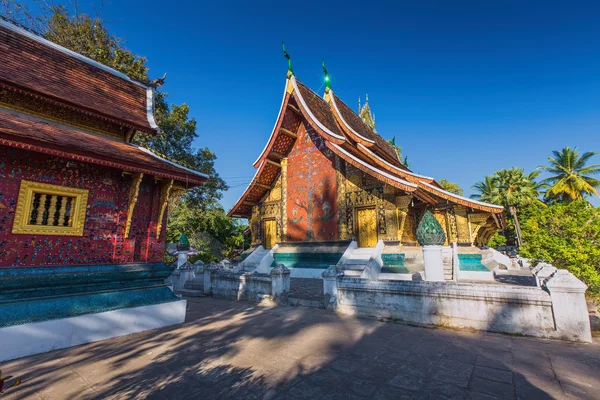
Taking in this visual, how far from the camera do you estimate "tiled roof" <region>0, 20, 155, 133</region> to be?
5.58 m

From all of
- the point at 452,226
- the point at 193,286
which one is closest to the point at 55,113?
the point at 193,286

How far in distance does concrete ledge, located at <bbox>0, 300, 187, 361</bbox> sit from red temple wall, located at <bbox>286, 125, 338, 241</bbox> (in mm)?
7499

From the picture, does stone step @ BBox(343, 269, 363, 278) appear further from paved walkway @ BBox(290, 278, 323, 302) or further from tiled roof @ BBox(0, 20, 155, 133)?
tiled roof @ BBox(0, 20, 155, 133)

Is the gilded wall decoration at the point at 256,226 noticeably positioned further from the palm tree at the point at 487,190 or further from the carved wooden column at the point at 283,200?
the palm tree at the point at 487,190

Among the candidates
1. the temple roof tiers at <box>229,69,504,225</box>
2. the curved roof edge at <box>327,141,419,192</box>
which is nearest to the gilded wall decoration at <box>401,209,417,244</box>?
the temple roof tiers at <box>229,69,504,225</box>

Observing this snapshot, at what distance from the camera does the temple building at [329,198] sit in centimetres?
1090

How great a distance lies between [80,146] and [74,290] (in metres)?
2.59

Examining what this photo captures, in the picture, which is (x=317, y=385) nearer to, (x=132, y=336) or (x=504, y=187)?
(x=132, y=336)

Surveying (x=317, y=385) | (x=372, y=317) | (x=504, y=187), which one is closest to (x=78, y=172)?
(x=317, y=385)

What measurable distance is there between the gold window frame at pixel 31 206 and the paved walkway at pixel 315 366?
2.08 metres

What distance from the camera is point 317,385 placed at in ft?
10.7

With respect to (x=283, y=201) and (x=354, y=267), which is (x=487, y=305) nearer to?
(x=354, y=267)

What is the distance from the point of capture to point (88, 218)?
5691 millimetres

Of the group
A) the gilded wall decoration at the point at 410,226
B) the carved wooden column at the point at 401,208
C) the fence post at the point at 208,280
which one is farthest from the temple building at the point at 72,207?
the gilded wall decoration at the point at 410,226
